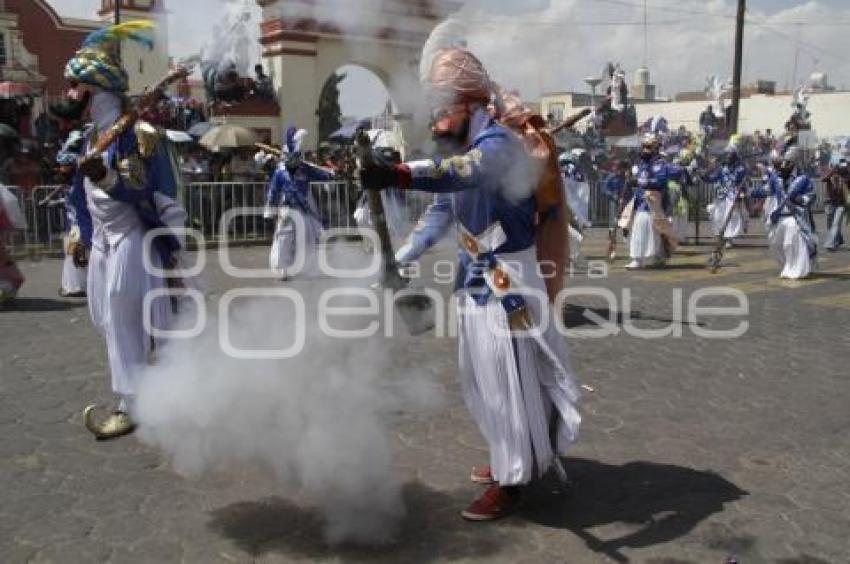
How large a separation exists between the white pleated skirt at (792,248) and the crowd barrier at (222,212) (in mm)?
3904

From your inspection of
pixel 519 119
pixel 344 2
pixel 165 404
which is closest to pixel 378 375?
pixel 165 404

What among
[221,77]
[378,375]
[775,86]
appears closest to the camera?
[378,375]

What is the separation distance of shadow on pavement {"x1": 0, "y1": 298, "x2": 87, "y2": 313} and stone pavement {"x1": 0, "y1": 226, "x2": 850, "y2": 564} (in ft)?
7.15

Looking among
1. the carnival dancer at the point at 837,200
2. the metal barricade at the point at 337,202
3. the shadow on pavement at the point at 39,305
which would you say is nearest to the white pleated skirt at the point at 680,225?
the carnival dancer at the point at 837,200

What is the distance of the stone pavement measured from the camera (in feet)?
11.4

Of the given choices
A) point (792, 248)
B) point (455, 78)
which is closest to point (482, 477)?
point (455, 78)

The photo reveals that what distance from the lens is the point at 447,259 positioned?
42.7 feet

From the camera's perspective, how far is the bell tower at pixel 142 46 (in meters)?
4.38

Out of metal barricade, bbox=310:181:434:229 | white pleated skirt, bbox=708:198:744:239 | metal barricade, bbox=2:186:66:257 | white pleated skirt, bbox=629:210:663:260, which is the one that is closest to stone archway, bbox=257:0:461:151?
white pleated skirt, bbox=629:210:663:260

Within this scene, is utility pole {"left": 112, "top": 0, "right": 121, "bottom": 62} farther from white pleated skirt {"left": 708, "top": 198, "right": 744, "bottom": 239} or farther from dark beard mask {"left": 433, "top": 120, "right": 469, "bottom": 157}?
white pleated skirt {"left": 708, "top": 198, "right": 744, "bottom": 239}

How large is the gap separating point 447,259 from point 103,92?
887 centimetres

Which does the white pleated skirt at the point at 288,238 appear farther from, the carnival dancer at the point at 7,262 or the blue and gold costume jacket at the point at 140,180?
the blue and gold costume jacket at the point at 140,180

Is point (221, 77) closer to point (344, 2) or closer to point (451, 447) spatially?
point (344, 2)

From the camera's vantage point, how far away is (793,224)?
1159cm
